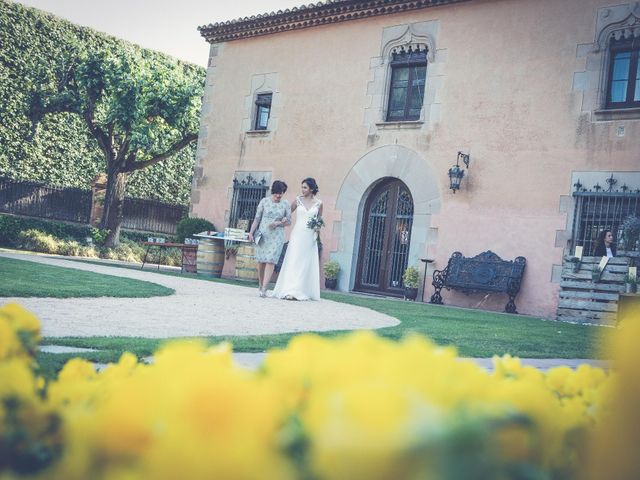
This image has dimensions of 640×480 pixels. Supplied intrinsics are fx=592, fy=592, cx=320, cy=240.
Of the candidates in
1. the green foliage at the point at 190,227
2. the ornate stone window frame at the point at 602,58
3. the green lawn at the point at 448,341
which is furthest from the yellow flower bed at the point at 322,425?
the green foliage at the point at 190,227

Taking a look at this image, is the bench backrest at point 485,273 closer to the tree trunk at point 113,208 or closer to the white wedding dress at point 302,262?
the white wedding dress at point 302,262

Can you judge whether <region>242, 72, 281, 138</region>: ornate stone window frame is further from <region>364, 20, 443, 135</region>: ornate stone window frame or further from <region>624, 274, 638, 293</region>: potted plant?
<region>624, 274, 638, 293</region>: potted plant

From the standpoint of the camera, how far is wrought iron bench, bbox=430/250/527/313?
11266 millimetres

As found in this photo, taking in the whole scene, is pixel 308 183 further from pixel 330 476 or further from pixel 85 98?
pixel 85 98

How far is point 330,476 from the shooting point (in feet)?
1.34

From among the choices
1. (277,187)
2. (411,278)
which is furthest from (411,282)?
(277,187)

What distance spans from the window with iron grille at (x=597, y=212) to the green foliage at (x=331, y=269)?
5125mm

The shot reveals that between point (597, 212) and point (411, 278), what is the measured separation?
375 cm

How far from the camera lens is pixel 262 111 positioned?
16125 millimetres

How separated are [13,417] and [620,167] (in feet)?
38.4

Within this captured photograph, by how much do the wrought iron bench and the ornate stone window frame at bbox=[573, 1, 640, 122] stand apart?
10.2ft

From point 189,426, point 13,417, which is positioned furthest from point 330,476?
point 13,417

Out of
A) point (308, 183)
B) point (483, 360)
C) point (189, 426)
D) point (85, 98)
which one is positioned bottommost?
point (483, 360)

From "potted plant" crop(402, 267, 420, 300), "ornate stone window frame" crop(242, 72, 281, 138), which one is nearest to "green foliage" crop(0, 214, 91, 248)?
"ornate stone window frame" crop(242, 72, 281, 138)
